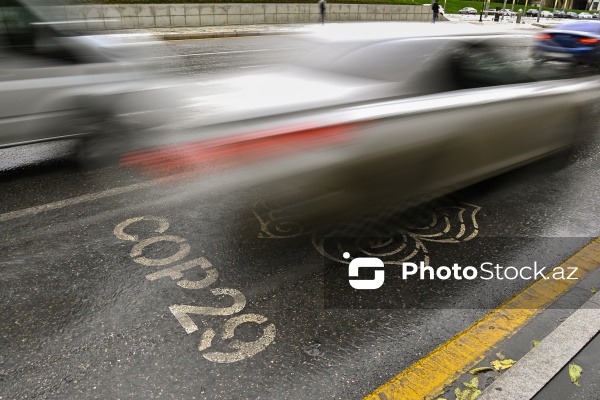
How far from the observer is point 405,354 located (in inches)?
121

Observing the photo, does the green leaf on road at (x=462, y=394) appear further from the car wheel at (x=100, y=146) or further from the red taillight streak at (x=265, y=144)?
the car wheel at (x=100, y=146)

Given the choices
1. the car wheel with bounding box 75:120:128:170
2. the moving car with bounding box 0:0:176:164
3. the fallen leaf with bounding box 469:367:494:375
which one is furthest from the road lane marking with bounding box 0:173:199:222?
the fallen leaf with bounding box 469:367:494:375

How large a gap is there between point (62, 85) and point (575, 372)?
542cm

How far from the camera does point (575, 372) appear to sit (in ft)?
9.42

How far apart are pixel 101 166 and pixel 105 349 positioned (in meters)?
3.31

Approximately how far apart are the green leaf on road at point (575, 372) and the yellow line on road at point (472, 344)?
1.31 feet

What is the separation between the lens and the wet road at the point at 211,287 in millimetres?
2871

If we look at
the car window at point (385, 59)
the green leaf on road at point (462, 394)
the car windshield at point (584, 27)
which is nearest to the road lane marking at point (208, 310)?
the green leaf on road at point (462, 394)

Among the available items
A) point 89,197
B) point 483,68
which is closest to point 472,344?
point 483,68

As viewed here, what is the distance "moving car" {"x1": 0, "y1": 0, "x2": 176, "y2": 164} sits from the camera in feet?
17.4

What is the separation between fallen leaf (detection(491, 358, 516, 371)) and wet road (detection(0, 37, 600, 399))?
357 millimetres

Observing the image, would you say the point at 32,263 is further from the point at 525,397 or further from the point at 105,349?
the point at 525,397

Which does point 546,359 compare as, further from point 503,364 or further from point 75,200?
point 75,200

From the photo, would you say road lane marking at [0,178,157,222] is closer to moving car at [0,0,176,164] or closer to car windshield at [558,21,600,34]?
moving car at [0,0,176,164]
